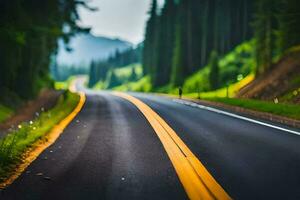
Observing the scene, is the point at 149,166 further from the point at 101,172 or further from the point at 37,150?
the point at 37,150

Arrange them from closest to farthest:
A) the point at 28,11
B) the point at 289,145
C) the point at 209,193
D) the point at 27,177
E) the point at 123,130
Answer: the point at 209,193
the point at 27,177
the point at 289,145
the point at 123,130
the point at 28,11

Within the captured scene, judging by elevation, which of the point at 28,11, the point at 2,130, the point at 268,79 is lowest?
the point at 2,130

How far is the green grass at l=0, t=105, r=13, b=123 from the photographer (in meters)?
22.1

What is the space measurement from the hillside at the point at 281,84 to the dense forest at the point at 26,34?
46.3ft

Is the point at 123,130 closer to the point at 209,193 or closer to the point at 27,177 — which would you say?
the point at 27,177

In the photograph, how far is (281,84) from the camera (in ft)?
103

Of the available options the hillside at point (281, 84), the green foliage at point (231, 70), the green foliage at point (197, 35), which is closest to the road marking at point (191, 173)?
the hillside at point (281, 84)

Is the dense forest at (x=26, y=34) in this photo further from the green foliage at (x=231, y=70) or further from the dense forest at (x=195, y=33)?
Result: the dense forest at (x=195, y=33)

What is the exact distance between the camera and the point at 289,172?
20.4 feet

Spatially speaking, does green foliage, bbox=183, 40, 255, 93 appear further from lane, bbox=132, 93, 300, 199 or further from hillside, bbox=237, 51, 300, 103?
lane, bbox=132, 93, 300, 199

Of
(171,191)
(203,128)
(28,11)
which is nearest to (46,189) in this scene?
(171,191)

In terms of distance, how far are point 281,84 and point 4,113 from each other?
19.5m

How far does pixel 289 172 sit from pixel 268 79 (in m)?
29.7

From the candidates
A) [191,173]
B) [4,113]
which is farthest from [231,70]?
[191,173]
